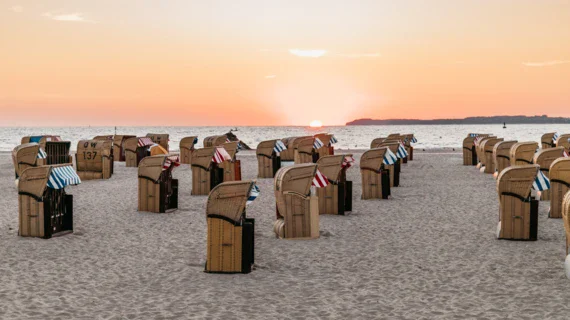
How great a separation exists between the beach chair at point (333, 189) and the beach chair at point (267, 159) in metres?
10.6

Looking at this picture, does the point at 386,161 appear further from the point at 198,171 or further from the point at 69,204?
the point at 69,204

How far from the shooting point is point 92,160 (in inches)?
1033

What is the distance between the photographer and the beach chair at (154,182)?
15930 mm

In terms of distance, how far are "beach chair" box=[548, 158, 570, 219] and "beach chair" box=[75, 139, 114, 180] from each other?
17.4 meters

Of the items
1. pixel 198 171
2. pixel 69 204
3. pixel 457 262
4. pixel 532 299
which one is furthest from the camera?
pixel 198 171

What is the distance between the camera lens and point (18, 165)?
20.9m

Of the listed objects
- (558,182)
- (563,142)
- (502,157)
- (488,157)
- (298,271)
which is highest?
(563,142)

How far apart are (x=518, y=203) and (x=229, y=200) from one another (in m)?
5.58

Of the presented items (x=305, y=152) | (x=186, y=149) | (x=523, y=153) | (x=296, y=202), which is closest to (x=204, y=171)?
(x=305, y=152)

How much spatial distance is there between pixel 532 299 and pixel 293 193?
4.93 m

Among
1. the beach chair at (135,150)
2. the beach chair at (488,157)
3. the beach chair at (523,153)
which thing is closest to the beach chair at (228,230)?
the beach chair at (523,153)

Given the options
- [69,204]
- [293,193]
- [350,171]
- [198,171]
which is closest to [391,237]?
[293,193]

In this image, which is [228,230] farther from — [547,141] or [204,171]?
[547,141]

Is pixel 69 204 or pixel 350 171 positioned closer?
pixel 69 204
